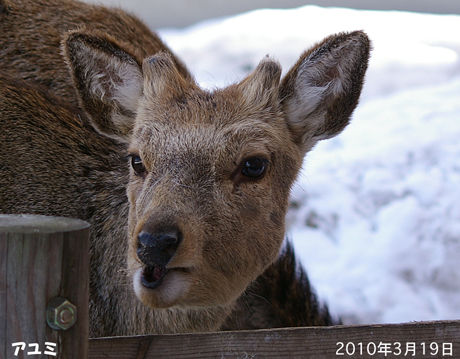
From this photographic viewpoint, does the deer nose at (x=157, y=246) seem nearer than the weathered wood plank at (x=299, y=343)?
Yes

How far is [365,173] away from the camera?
22.9 ft

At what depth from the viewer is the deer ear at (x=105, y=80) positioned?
341 centimetres

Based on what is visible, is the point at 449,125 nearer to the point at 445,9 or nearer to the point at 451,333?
the point at 445,9

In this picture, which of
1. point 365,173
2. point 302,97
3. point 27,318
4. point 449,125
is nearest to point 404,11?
point 449,125

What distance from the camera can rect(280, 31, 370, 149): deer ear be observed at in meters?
3.21

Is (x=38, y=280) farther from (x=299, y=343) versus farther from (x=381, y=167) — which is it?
(x=381, y=167)

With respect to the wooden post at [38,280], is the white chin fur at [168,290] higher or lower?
lower

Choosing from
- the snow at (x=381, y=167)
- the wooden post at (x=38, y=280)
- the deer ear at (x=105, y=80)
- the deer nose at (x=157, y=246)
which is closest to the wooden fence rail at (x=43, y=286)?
the wooden post at (x=38, y=280)

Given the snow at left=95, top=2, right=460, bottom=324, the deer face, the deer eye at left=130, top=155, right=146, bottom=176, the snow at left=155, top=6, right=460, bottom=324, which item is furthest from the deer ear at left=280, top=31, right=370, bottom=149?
Result: the snow at left=155, top=6, right=460, bottom=324

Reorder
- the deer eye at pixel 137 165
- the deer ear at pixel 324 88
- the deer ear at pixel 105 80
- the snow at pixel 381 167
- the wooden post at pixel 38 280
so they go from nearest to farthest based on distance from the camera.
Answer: the wooden post at pixel 38 280 → the deer eye at pixel 137 165 → the deer ear at pixel 324 88 → the deer ear at pixel 105 80 → the snow at pixel 381 167

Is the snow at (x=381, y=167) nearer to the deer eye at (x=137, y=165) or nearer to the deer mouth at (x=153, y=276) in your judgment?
the deer eye at (x=137, y=165)

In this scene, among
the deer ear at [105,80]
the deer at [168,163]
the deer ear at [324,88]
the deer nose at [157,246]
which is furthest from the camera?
the deer ear at [105,80]

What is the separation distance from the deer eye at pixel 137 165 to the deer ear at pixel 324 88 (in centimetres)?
70

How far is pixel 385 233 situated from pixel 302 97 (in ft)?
11.2
